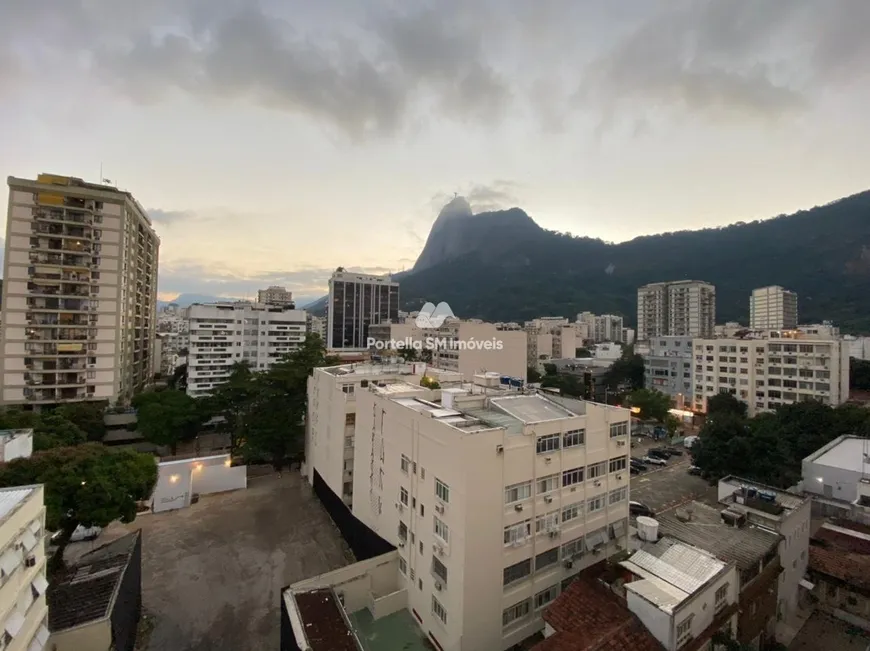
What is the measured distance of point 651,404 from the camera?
42031mm

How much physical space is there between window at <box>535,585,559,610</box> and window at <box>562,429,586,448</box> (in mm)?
4711

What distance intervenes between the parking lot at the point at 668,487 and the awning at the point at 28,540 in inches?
1119

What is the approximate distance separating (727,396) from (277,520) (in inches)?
1879

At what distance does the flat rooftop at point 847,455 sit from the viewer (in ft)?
70.0

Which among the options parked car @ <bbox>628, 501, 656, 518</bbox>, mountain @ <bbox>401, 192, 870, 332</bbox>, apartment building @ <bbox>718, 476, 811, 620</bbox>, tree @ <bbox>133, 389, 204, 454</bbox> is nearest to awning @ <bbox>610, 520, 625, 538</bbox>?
apartment building @ <bbox>718, 476, 811, 620</bbox>

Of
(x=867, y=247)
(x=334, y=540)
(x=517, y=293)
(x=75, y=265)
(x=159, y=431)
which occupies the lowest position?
(x=334, y=540)

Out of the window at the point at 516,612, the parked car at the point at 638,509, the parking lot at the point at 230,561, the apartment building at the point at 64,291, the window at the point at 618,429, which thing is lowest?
the parking lot at the point at 230,561

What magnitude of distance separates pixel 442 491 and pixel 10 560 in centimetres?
1010

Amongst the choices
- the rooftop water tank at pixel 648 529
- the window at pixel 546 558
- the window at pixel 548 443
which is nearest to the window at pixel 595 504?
the rooftop water tank at pixel 648 529

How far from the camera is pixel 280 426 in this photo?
28.9m

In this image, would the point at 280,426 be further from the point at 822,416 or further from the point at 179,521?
the point at 822,416

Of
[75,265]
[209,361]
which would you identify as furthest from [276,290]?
[75,265]

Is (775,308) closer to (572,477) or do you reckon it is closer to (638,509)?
(638,509)

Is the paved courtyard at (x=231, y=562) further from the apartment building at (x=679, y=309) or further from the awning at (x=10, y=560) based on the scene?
the apartment building at (x=679, y=309)
